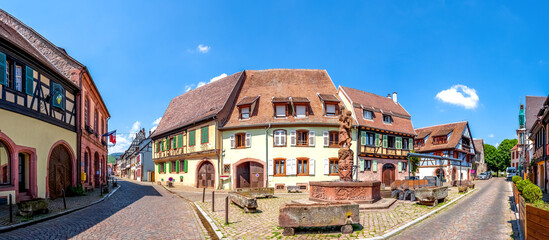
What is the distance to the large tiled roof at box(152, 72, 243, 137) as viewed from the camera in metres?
31.3

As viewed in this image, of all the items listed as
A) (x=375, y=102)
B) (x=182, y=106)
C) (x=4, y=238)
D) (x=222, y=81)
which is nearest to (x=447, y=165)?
(x=375, y=102)

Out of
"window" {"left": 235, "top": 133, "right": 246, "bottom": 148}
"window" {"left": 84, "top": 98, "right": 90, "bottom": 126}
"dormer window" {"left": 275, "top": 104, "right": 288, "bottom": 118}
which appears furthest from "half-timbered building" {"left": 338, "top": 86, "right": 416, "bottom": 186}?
"window" {"left": 84, "top": 98, "right": 90, "bottom": 126}

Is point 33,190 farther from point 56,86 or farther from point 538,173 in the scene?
point 538,173

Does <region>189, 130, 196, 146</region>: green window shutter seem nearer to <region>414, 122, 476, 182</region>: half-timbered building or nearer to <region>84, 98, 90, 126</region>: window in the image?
<region>84, 98, 90, 126</region>: window

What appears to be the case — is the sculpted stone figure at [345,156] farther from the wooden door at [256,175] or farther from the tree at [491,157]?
the tree at [491,157]

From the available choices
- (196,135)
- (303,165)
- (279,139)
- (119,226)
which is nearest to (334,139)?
(303,165)

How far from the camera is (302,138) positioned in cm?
2881

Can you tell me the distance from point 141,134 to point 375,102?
51.7m

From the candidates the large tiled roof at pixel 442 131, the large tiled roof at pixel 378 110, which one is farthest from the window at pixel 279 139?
the large tiled roof at pixel 442 131

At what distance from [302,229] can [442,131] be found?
46292 mm

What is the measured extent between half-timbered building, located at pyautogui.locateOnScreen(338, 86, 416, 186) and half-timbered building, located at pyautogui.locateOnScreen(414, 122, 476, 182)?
11.7m

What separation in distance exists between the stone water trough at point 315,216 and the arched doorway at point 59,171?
48.0 ft

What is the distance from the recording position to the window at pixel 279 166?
28156 millimetres

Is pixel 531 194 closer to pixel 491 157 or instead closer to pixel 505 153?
pixel 491 157
